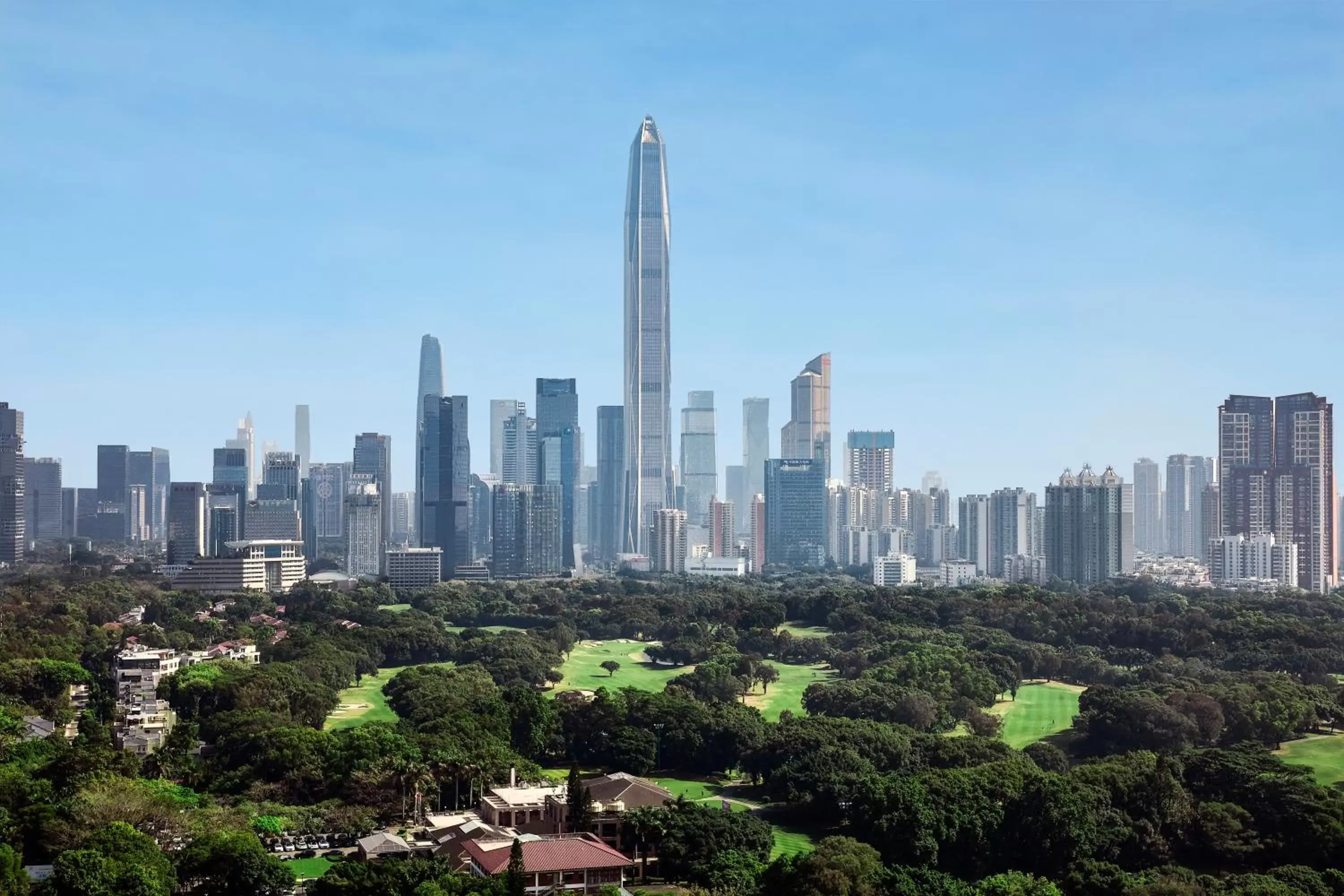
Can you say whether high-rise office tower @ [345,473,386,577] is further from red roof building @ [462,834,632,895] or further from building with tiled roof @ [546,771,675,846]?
red roof building @ [462,834,632,895]

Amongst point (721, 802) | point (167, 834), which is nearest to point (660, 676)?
point (721, 802)

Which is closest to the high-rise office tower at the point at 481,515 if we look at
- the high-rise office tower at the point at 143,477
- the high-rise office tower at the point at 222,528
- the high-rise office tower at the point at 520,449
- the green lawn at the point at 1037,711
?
the high-rise office tower at the point at 520,449

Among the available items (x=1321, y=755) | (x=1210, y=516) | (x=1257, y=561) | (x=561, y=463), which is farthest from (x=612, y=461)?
(x=1321, y=755)

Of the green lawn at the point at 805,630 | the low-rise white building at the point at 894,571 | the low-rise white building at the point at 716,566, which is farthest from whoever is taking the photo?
the low-rise white building at the point at 716,566

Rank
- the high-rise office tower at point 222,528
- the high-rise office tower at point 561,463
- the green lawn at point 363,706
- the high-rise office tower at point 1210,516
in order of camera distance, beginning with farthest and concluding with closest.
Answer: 1. the high-rise office tower at point 561,463
2. the high-rise office tower at point 222,528
3. the high-rise office tower at point 1210,516
4. the green lawn at point 363,706

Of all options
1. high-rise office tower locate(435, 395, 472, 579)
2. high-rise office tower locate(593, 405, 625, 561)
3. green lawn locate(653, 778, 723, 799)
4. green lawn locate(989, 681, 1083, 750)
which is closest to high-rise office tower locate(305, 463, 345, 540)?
high-rise office tower locate(593, 405, 625, 561)

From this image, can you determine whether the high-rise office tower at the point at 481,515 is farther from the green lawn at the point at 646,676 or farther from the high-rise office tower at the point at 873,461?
the green lawn at the point at 646,676

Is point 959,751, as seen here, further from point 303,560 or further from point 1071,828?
point 303,560
